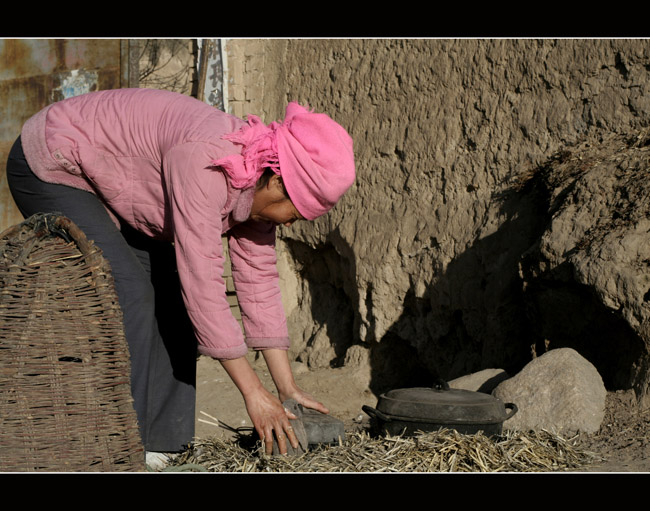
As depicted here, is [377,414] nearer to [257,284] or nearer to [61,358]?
[257,284]

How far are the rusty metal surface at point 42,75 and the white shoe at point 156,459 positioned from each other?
15.3 feet

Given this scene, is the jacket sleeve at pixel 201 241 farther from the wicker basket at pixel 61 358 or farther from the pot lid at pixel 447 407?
the pot lid at pixel 447 407

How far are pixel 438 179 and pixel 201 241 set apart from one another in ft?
9.84

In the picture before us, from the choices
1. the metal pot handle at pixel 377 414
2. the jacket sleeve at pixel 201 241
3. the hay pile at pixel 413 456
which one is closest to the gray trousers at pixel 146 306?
the hay pile at pixel 413 456

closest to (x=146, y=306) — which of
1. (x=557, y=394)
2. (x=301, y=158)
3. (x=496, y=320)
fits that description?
(x=301, y=158)

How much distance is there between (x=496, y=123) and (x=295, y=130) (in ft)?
8.46

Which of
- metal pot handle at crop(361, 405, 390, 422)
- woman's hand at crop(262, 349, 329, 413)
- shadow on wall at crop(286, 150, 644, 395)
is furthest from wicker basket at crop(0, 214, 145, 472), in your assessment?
shadow on wall at crop(286, 150, 644, 395)

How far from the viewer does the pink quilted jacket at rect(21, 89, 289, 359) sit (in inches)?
106

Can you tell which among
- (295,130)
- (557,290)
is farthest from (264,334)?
(557,290)

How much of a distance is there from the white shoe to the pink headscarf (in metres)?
1.20

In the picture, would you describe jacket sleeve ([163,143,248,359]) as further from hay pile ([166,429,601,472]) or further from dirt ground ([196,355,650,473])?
dirt ground ([196,355,650,473])

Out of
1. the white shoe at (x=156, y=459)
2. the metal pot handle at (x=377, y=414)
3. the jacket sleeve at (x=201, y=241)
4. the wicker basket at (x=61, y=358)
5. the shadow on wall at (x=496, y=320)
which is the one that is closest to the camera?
the wicker basket at (x=61, y=358)

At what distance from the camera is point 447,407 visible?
3309 millimetres

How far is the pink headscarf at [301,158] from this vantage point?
276 cm
